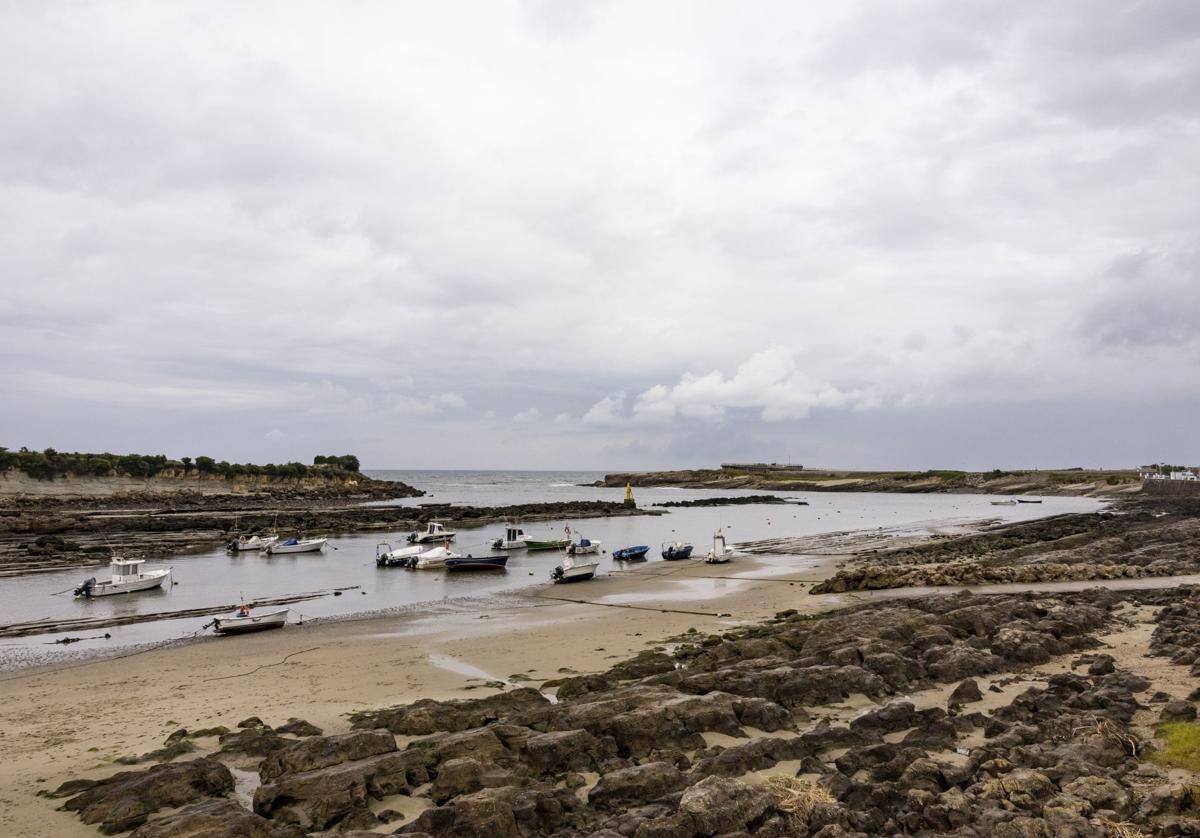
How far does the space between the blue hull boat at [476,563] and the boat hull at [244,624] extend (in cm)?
1901

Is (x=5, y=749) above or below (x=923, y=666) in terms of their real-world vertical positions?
below

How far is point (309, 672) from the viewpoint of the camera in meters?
20.3

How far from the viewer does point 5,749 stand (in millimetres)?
14273

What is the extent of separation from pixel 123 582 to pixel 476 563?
1883cm

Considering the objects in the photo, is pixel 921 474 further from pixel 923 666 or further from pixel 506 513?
pixel 923 666

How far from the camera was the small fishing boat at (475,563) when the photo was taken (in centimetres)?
4628

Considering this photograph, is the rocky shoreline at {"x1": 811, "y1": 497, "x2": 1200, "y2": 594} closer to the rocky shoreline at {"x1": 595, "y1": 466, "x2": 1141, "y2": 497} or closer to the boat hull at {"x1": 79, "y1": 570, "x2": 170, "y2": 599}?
the boat hull at {"x1": 79, "y1": 570, "x2": 170, "y2": 599}

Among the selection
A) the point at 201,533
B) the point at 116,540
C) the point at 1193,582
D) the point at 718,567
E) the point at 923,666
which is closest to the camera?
the point at 923,666

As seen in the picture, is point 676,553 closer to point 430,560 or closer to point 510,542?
point 510,542

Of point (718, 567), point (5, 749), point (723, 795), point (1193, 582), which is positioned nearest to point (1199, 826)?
point (723, 795)

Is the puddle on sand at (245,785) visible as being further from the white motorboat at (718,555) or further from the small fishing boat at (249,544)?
the small fishing boat at (249,544)

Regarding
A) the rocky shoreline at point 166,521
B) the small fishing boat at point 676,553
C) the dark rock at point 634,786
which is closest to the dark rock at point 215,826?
the dark rock at point 634,786

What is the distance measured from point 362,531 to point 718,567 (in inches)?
1566

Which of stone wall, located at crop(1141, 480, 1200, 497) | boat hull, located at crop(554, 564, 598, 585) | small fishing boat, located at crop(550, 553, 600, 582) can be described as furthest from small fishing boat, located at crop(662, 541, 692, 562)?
stone wall, located at crop(1141, 480, 1200, 497)
